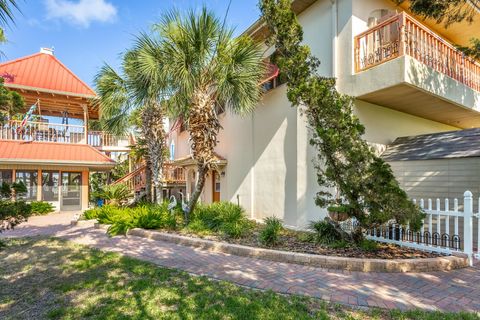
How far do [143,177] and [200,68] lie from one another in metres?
10.6

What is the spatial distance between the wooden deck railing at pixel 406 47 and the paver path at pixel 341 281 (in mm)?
5632

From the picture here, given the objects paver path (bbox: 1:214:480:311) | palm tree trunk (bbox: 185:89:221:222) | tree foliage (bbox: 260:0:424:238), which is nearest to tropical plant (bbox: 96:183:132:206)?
palm tree trunk (bbox: 185:89:221:222)

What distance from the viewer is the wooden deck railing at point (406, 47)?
7473 mm

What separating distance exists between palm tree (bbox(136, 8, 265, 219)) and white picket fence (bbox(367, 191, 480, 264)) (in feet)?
18.5

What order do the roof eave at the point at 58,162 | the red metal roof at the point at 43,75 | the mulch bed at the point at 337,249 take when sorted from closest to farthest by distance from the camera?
1. the mulch bed at the point at 337,249
2. the roof eave at the point at 58,162
3. the red metal roof at the point at 43,75

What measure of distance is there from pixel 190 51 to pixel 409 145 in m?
7.92

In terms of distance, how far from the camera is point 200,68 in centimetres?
897

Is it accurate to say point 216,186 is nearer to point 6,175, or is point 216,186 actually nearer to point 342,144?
point 342,144


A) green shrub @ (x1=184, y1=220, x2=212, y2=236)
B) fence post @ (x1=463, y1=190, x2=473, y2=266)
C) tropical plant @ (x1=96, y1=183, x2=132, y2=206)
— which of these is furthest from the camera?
tropical plant @ (x1=96, y1=183, x2=132, y2=206)

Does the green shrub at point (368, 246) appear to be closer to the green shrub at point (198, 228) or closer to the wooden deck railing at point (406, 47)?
the green shrub at point (198, 228)

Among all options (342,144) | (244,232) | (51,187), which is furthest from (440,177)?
(51,187)

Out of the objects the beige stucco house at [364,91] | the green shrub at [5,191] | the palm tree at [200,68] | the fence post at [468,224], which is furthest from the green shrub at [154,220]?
the fence post at [468,224]

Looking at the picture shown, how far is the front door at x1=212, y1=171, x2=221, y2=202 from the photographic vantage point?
1495 centimetres

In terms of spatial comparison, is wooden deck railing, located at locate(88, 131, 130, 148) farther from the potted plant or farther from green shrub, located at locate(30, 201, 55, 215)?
the potted plant
